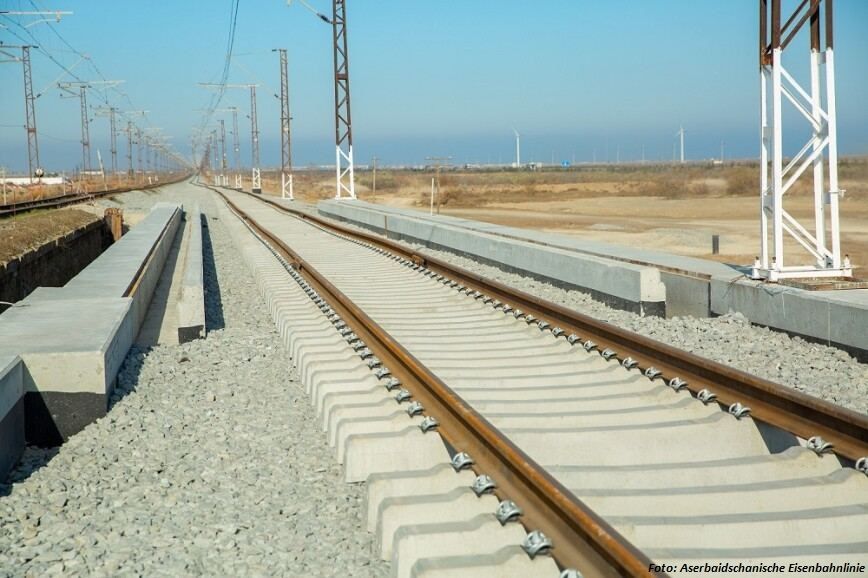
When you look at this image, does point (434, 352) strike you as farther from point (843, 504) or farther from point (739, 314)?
point (843, 504)

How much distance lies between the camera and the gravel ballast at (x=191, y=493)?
4629mm

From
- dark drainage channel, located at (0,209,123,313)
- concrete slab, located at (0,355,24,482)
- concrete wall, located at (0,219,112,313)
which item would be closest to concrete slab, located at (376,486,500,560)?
concrete slab, located at (0,355,24,482)

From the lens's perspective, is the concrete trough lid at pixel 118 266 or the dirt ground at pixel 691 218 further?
the dirt ground at pixel 691 218

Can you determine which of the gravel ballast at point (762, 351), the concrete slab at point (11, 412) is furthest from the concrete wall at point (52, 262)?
the concrete slab at point (11, 412)

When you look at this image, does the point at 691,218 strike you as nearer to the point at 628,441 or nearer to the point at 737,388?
the point at 737,388

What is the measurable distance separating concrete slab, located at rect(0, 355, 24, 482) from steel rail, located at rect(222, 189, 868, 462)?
4.43 metres

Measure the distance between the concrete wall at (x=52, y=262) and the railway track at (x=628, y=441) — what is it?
452 inches

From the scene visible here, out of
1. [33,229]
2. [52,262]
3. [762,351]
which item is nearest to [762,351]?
[762,351]

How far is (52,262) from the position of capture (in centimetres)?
2552

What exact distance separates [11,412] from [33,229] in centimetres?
2452

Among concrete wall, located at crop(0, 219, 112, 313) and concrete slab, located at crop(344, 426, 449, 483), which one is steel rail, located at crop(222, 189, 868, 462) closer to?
concrete slab, located at crop(344, 426, 449, 483)

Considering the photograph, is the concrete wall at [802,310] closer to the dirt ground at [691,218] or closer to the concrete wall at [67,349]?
the concrete wall at [67,349]

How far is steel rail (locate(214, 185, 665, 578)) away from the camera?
3.76 m

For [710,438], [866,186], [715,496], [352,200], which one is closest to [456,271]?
[710,438]
